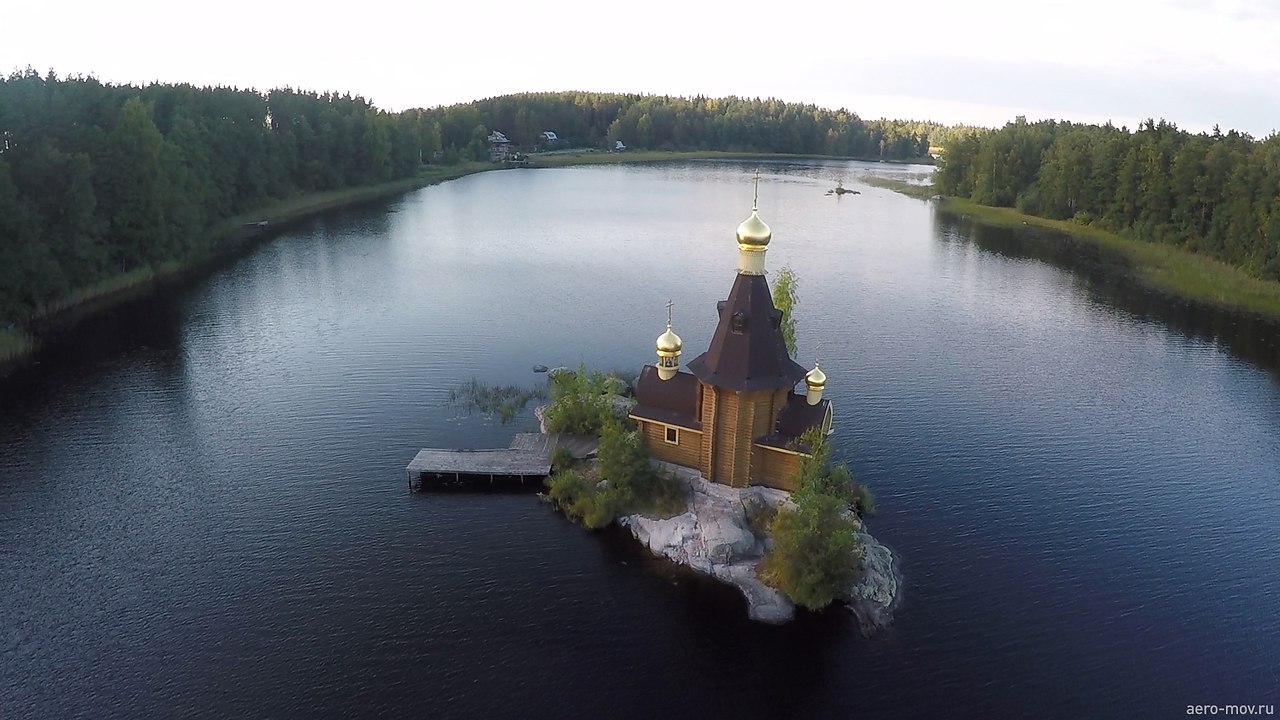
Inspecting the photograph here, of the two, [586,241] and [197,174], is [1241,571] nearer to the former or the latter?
[586,241]

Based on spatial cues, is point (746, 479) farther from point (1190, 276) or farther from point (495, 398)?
point (1190, 276)

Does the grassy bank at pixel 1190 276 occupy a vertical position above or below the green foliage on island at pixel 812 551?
above

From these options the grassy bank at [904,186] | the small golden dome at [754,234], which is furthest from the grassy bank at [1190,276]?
the small golden dome at [754,234]

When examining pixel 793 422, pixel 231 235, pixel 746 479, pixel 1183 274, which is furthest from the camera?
pixel 231 235

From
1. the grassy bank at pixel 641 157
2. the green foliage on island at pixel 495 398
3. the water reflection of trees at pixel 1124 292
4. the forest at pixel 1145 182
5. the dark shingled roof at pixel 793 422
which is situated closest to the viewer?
the dark shingled roof at pixel 793 422

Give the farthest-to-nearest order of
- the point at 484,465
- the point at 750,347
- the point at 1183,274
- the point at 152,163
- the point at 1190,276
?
A: 1. the point at 1183,274
2. the point at 1190,276
3. the point at 152,163
4. the point at 484,465
5. the point at 750,347

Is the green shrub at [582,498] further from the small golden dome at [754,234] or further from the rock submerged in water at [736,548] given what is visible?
the small golden dome at [754,234]

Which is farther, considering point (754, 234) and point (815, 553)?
point (754, 234)

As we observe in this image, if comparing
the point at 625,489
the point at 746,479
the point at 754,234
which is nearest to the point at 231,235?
the point at 625,489
